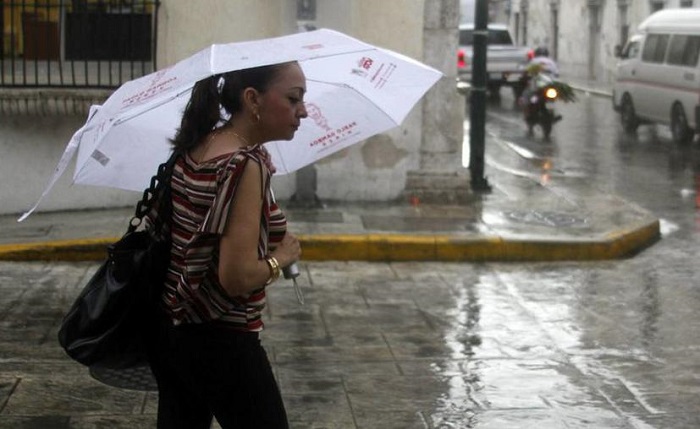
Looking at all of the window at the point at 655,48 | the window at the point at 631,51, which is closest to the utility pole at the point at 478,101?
the window at the point at 655,48

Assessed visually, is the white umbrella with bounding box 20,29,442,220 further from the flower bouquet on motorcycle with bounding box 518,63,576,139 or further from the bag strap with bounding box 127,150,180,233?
the flower bouquet on motorcycle with bounding box 518,63,576,139

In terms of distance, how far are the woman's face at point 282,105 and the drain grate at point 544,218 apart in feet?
25.6

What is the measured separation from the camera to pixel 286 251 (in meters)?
3.81

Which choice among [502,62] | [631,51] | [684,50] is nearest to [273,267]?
[684,50]

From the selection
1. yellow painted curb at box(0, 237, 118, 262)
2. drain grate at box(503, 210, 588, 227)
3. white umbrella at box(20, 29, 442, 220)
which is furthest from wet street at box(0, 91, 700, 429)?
white umbrella at box(20, 29, 442, 220)

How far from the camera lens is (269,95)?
376 cm

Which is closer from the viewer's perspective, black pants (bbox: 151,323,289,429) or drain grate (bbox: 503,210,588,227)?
black pants (bbox: 151,323,289,429)

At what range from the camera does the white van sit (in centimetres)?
2073

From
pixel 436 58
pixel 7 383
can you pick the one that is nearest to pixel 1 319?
pixel 7 383

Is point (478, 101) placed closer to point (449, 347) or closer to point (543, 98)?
point (449, 347)

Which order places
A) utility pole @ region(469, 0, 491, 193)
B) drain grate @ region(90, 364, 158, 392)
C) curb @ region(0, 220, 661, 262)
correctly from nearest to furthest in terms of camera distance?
drain grate @ region(90, 364, 158, 392) → curb @ region(0, 220, 661, 262) → utility pole @ region(469, 0, 491, 193)

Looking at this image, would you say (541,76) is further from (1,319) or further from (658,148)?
(1,319)

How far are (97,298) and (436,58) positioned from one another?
8795mm

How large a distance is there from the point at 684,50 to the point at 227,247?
61.1 ft
